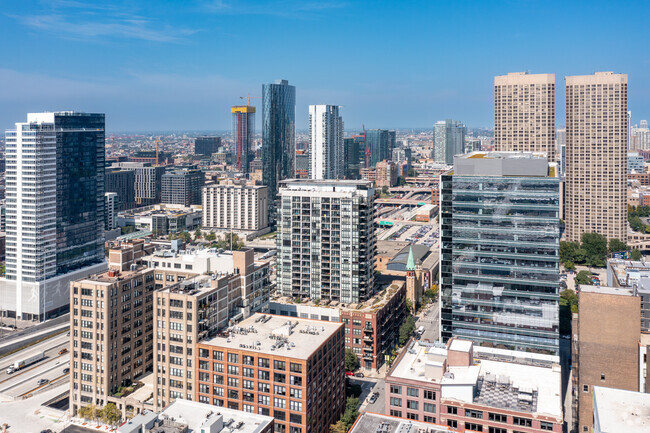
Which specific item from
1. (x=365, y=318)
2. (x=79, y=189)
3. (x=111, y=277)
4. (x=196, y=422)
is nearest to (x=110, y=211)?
(x=79, y=189)

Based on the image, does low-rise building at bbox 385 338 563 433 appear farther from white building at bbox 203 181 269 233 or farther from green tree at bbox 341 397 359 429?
white building at bbox 203 181 269 233

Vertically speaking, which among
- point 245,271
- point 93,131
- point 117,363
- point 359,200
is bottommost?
point 117,363

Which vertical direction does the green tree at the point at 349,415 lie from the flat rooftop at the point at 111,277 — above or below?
below

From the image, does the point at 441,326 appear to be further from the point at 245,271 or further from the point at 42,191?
the point at 42,191

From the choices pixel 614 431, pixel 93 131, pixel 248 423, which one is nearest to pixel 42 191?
pixel 93 131

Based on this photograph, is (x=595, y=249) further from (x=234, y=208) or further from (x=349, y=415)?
(x=349, y=415)

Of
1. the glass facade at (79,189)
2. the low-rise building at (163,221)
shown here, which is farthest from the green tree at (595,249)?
the low-rise building at (163,221)

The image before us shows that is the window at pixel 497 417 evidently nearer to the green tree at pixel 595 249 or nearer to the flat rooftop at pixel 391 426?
the flat rooftop at pixel 391 426
